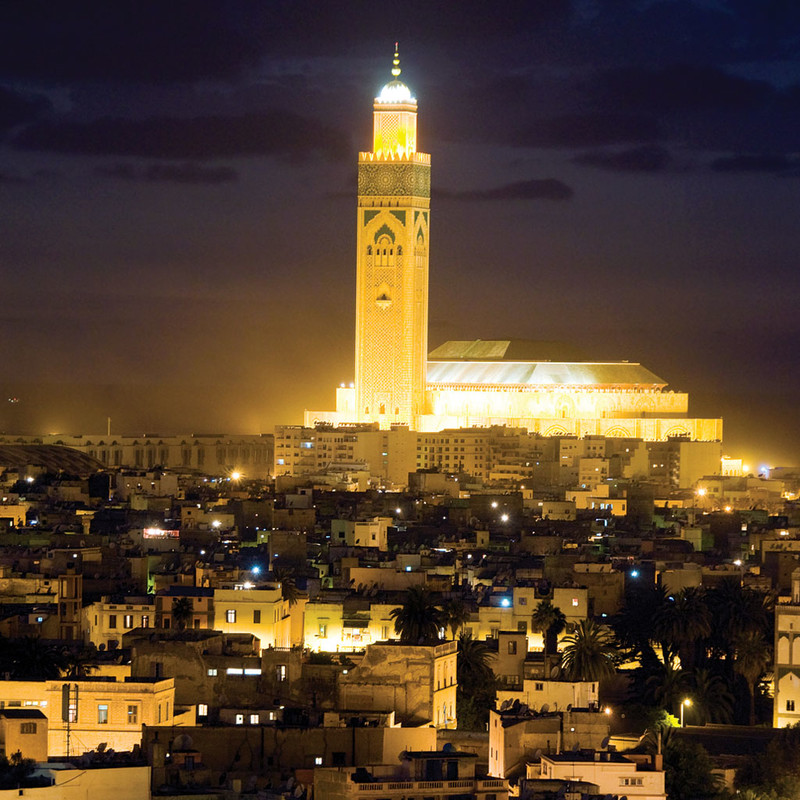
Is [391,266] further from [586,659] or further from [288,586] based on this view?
[586,659]

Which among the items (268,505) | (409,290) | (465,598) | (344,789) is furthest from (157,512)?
(344,789)

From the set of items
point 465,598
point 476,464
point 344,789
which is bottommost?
point 344,789

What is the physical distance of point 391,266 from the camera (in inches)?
4577

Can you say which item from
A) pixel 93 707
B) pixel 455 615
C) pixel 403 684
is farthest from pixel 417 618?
pixel 93 707

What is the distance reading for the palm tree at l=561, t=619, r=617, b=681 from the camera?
49.6 meters

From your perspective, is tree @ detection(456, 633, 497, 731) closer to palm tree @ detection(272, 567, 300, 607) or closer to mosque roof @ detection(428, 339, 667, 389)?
palm tree @ detection(272, 567, 300, 607)

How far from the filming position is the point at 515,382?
123625 millimetres

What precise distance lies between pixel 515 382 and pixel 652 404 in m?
5.40

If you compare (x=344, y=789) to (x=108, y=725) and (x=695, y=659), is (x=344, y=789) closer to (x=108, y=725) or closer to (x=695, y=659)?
(x=108, y=725)

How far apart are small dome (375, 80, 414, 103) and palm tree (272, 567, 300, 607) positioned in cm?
5764

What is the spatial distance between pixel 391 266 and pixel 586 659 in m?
66.7

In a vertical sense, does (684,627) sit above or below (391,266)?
below

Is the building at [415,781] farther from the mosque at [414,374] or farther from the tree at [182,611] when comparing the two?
the mosque at [414,374]

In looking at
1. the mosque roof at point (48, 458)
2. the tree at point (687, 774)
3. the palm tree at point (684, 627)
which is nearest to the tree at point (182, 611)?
the palm tree at point (684, 627)
